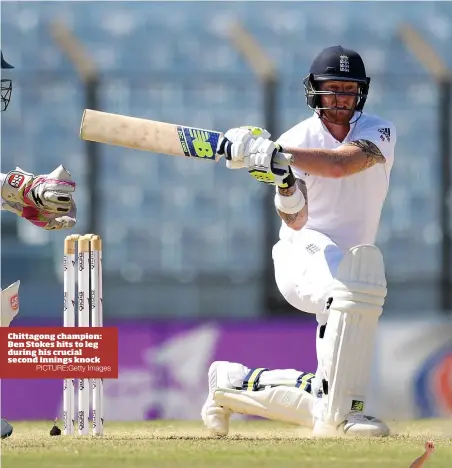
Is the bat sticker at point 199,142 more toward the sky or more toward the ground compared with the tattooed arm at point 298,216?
more toward the sky

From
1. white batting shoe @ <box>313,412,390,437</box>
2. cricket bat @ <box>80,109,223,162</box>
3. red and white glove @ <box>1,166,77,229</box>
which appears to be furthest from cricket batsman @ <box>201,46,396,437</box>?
red and white glove @ <box>1,166,77,229</box>

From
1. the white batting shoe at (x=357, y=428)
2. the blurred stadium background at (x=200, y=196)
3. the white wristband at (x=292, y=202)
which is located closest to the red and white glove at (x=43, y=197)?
the white wristband at (x=292, y=202)

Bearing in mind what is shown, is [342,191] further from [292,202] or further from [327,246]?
[292,202]

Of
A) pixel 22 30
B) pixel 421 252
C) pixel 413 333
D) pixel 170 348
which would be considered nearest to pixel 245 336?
pixel 170 348

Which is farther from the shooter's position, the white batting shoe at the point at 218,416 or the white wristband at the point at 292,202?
the white batting shoe at the point at 218,416

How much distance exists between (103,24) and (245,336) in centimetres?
450

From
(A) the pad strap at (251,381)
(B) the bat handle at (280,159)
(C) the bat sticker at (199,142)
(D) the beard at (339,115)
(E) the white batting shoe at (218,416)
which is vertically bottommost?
(E) the white batting shoe at (218,416)

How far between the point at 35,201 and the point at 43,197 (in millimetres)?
63

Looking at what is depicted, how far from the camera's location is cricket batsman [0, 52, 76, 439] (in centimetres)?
430

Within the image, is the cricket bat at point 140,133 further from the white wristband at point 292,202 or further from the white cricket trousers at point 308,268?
the white cricket trousers at point 308,268

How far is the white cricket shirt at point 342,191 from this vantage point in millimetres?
4535

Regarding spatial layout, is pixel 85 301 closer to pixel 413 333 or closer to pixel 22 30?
pixel 413 333

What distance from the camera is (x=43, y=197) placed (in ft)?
14.2

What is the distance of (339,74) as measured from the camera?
450 centimetres
